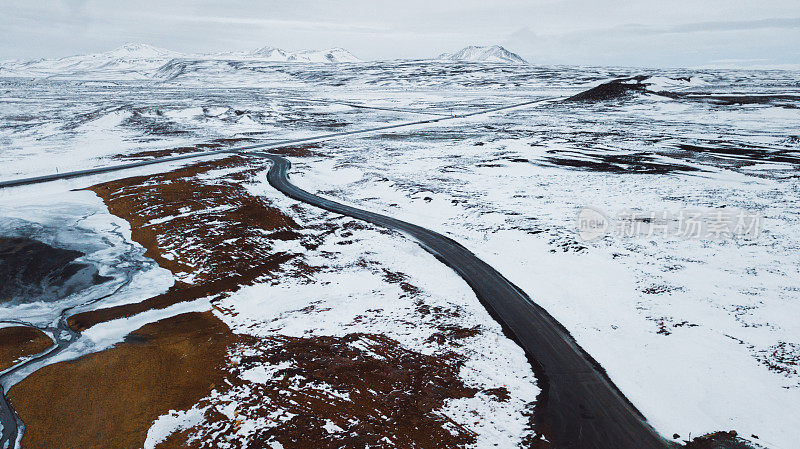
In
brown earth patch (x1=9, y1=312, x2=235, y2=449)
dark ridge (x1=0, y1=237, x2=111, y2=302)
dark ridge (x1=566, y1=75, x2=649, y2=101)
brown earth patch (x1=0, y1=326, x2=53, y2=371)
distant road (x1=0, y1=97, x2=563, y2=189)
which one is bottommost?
brown earth patch (x1=9, y1=312, x2=235, y2=449)

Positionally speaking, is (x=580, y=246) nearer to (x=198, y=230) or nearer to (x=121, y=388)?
(x=121, y=388)

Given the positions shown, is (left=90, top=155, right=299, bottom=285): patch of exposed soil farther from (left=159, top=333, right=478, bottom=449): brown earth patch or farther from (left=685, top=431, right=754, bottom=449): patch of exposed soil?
(left=685, top=431, right=754, bottom=449): patch of exposed soil

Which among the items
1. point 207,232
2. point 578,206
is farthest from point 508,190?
point 207,232

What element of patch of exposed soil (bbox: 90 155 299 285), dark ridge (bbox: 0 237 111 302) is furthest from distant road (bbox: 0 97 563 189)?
dark ridge (bbox: 0 237 111 302)

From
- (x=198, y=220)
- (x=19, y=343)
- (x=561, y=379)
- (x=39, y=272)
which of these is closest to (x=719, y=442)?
(x=561, y=379)

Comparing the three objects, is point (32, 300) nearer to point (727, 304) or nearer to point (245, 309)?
point (245, 309)

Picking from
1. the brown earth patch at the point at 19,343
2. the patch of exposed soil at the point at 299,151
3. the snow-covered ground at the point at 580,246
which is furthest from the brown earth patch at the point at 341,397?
the patch of exposed soil at the point at 299,151
